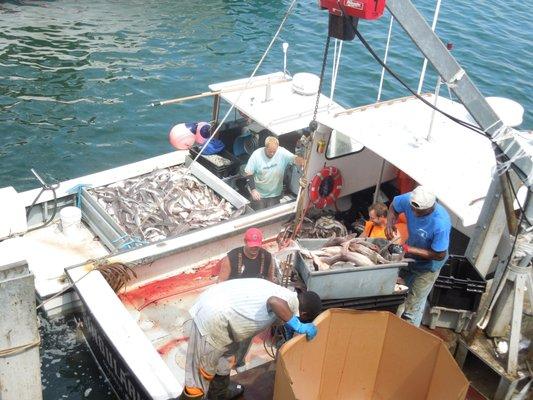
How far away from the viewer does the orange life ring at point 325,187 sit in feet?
30.5

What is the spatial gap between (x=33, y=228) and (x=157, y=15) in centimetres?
1376

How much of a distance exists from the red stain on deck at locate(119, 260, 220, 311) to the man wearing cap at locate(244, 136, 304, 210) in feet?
4.55

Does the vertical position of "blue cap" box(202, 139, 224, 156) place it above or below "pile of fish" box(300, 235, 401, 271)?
below

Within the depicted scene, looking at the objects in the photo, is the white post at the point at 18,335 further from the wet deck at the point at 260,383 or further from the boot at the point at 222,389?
the wet deck at the point at 260,383

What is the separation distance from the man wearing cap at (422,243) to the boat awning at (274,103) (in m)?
2.98

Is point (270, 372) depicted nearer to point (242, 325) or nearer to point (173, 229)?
point (242, 325)

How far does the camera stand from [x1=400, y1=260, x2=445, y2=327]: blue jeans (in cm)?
717

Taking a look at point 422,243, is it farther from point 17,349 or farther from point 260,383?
point 17,349

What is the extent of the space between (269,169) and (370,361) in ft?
12.4

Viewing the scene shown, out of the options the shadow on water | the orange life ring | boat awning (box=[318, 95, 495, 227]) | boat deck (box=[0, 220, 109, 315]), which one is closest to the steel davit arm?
boat awning (box=[318, 95, 495, 227])

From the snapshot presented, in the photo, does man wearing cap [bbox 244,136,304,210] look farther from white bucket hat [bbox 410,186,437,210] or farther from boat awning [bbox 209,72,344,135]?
white bucket hat [bbox 410,186,437,210]

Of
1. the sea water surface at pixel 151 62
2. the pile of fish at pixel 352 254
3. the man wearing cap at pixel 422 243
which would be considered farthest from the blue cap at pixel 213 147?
the sea water surface at pixel 151 62

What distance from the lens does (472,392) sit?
7109mm

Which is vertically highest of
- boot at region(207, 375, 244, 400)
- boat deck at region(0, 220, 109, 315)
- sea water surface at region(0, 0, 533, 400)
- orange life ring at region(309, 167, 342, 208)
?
orange life ring at region(309, 167, 342, 208)
